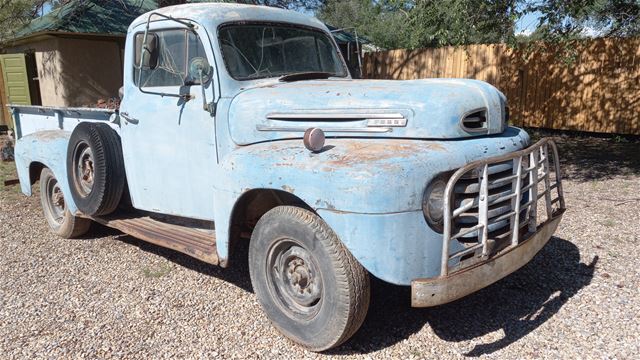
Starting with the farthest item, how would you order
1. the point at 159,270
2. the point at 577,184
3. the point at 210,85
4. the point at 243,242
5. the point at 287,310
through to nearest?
the point at 577,184 < the point at 243,242 < the point at 159,270 < the point at 210,85 < the point at 287,310

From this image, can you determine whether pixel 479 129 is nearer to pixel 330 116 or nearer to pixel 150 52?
pixel 330 116

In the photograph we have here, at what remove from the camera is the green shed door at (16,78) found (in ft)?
44.2

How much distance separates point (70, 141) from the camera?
193 inches

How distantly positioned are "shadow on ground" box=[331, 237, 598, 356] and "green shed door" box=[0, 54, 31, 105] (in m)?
12.7

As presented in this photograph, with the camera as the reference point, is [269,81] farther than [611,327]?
Yes

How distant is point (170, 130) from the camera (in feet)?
13.8

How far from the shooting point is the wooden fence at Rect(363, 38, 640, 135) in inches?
457

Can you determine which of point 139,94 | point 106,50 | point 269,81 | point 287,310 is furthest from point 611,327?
point 106,50

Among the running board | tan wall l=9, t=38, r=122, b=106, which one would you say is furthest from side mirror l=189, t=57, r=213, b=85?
tan wall l=9, t=38, r=122, b=106

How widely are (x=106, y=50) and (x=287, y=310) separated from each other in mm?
11707

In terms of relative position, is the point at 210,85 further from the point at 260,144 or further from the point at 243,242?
the point at 243,242

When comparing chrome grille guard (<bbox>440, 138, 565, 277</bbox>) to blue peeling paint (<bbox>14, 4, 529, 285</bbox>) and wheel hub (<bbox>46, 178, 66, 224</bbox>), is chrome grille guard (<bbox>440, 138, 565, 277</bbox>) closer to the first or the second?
blue peeling paint (<bbox>14, 4, 529, 285</bbox>)

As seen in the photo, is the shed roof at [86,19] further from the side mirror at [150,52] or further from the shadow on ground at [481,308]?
the shadow on ground at [481,308]

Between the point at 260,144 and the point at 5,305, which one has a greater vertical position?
the point at 260,144
